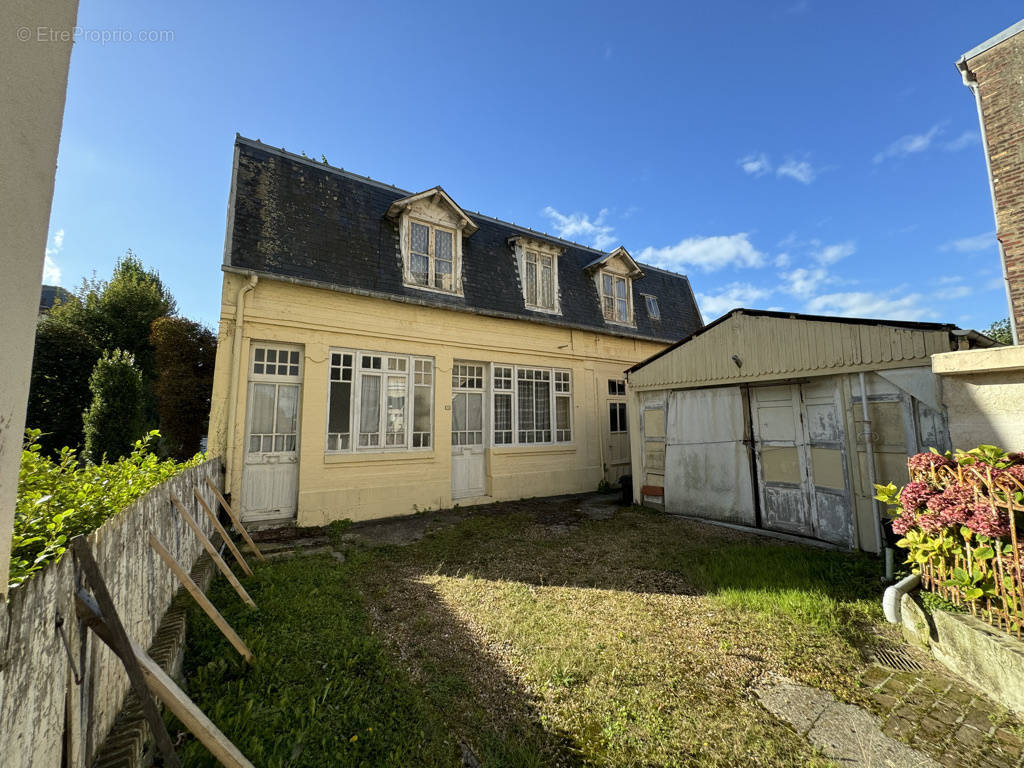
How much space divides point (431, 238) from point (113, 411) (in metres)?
10.0

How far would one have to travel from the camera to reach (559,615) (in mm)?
4039

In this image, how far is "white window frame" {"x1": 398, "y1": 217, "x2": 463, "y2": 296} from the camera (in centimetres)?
897

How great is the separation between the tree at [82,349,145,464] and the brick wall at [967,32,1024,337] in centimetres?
2210

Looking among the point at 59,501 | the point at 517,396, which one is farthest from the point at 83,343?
the point at 59,501

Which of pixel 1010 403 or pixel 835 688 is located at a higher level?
pixel 1010 403

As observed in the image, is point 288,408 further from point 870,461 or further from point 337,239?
point 870,461

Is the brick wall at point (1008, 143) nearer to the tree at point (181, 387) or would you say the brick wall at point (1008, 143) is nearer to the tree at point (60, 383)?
the tree at point (181, 387)

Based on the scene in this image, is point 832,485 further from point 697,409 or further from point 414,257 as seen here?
point 414,257

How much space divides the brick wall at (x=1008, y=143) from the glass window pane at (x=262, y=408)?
Answer: 15917mm

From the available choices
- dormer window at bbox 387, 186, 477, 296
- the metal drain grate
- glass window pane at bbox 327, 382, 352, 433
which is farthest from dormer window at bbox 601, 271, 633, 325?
the metal drain grate

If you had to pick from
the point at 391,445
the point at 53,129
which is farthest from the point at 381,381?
the point at 53,129

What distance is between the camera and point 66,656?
165cm

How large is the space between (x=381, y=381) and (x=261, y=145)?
5419 mm

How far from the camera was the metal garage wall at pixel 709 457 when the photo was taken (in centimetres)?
737
